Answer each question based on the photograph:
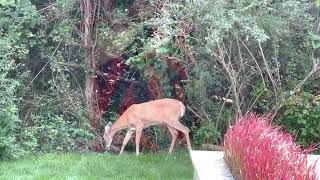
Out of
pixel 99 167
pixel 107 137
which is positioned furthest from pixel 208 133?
pixel 99 167

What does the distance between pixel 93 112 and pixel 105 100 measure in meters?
0.59

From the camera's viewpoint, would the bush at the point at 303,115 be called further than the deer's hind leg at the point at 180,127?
No

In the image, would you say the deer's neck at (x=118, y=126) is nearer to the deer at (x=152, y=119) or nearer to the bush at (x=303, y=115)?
the deer at (x=152, y=119)

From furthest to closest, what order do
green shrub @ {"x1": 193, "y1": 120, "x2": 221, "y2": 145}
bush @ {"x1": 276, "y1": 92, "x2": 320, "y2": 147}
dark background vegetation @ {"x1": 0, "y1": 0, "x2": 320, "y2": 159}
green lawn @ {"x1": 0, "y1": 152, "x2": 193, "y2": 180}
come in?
green shrub @ {"x1": 193, "y1": 120, "x2": 221, "y2": 145}
bush @ {"x1": 276, "y1": 92, "x2": 320, "y2": 147}
dark background vegetation @ {"x1": 0, "y1": 0, "x2": 320, "y2": 159}
green lawn @ {"x1": 0, "y1": 152, "x2": 193, "y2": 180}

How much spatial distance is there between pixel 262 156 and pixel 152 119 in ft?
18.5

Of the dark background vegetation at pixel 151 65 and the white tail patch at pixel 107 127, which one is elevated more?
the dark background vegetation at pixel 151 65

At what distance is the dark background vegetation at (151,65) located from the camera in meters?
8.82

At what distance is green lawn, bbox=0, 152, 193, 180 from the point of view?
27.3 feet

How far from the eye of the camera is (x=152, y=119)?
10586mm

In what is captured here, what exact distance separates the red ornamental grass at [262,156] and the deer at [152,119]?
4.00 m

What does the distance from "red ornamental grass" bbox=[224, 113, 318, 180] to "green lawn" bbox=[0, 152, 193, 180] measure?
7.46ft

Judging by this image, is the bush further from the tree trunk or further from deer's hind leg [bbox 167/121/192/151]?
the tree trunk

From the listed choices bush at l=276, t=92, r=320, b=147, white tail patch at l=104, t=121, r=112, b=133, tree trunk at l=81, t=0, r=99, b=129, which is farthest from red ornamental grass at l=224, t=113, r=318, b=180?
tree trunk at l=81, t=0, r=99, b=129

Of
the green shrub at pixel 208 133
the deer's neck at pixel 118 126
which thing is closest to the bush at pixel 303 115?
the green shrub at pixel 208 133
